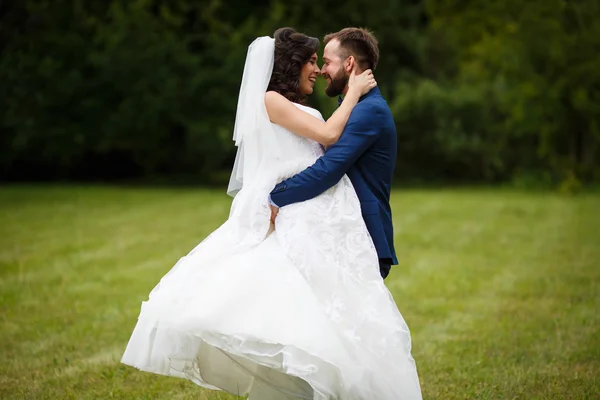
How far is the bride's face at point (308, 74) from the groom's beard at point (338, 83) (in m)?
0.11

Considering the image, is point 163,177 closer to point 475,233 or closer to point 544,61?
point 544,61

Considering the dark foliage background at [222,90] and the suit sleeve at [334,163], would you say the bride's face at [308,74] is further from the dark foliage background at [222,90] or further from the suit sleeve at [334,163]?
the dark foliage background at [222,90]

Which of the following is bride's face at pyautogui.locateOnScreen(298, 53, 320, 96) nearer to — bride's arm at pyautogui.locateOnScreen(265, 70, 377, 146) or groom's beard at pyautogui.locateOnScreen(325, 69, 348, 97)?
groom's beard at pyautogui.locateOnScreen(325, 69, 348, 97)

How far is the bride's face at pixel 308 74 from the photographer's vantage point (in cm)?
467

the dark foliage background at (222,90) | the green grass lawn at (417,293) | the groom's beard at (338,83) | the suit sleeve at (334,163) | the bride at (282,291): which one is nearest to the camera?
the bride at (282,291)

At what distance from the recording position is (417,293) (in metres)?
9.65

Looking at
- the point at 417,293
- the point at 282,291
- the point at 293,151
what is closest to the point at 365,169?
the point at 293,151

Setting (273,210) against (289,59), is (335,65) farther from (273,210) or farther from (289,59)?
(273,210)

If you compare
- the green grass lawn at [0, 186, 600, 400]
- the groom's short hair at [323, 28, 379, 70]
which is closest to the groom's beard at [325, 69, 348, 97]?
the groom's short hair at [323, 28, 379, 70]

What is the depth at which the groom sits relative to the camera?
448 cm

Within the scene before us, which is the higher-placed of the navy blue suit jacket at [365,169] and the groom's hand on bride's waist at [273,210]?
the navy blue suit jacket at [365,169]

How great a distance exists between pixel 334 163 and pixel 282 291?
73cm

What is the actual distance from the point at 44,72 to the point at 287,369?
21941 mm

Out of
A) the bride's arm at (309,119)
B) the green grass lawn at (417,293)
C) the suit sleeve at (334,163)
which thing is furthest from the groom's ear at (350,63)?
the green grass lawn at (417,293)
